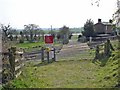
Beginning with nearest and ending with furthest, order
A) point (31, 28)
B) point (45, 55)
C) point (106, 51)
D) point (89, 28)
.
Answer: point (106, 51) < point (45, 55) < point (89, 28) < point (31, 28)

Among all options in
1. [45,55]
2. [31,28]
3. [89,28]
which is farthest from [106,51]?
[31,28]

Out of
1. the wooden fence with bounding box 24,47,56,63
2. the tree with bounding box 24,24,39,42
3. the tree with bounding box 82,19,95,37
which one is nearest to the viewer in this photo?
the wooden fence with bounding box 24,47,56,63

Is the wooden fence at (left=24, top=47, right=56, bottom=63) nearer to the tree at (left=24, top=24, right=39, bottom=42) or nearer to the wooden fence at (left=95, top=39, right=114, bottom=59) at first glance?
the wooden fence at (left=95, top=39, right=114, bottom=59)

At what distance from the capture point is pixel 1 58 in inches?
Result: 372

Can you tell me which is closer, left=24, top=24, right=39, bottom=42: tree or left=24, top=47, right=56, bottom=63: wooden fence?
left=24, top=47, right=56, bottom=63: wooden fence

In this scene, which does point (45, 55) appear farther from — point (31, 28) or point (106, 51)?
point (31, 28)

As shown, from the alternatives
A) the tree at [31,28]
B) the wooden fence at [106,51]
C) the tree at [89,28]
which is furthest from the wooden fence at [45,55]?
the tree at [31,28]

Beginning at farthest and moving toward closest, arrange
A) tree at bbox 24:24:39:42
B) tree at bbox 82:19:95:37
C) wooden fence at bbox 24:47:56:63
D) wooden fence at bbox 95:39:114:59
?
tree at bbox 24:24:39:42
tree at bbox 82:19:95:37
wooden fence at bbox 24:47:56:63
wooden fence at bbox 95:39:114:59

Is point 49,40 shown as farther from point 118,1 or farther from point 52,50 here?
point 118,1

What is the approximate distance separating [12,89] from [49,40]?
13057 millimetres

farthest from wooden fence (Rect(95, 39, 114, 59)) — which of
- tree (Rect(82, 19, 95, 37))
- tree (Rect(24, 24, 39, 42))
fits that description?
tree (Rect(24, 24, 39, 42))

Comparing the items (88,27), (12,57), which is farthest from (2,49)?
(88,27)

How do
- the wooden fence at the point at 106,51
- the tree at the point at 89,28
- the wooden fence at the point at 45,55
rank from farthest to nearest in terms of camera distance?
1. the tree at the point at 89,28
2. the wooden fence at the point at 45,55
3. the wooden fence at the point at 106,51

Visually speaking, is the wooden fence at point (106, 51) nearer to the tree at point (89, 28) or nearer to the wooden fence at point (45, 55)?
the wooden fence at point (45, 55)
